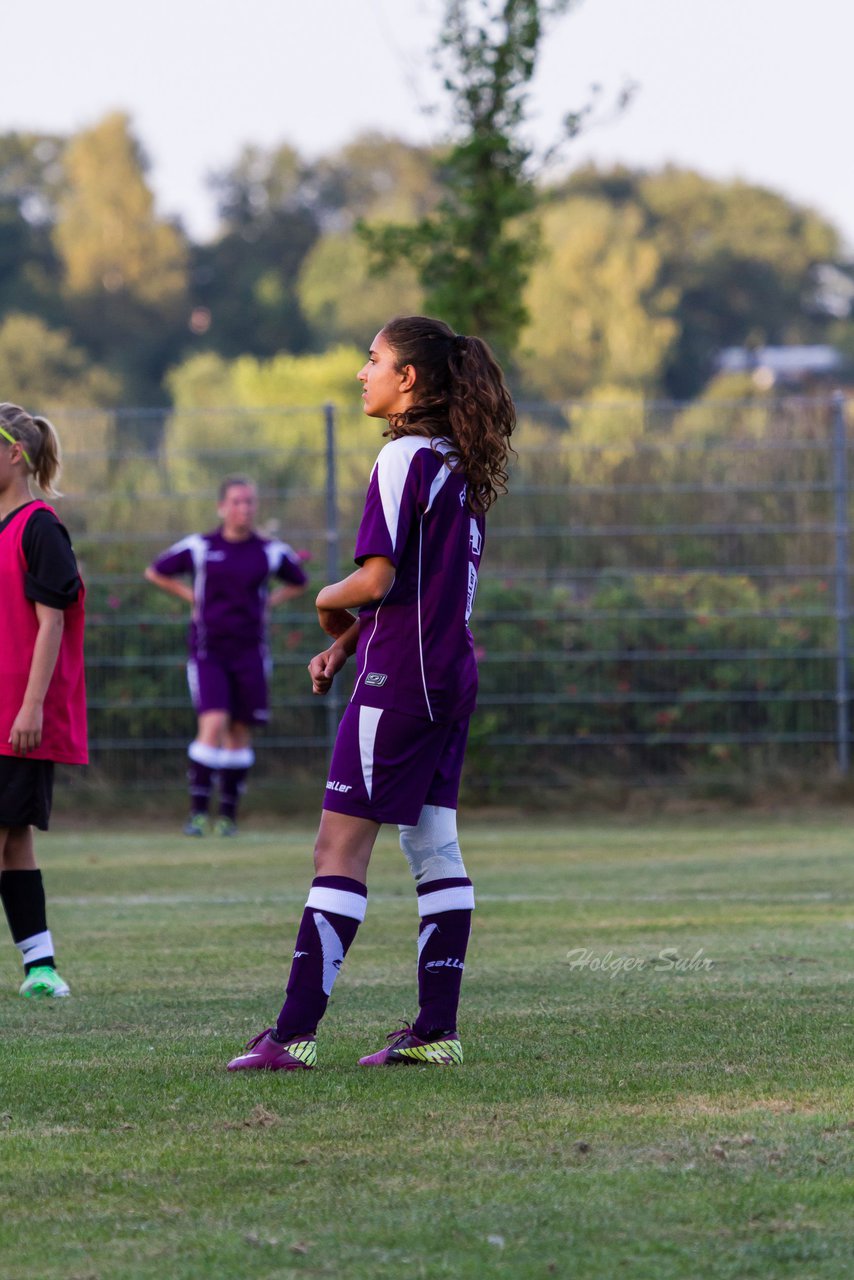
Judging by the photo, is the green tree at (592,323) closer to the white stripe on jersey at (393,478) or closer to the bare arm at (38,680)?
the bare arm at (38,680)

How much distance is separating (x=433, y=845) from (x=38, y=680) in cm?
158

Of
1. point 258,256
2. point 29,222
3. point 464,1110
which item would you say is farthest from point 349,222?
point 464,1110

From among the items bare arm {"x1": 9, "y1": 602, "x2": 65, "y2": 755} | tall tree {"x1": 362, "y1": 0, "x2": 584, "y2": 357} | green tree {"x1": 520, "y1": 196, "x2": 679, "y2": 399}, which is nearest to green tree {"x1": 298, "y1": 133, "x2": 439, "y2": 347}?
green tree {"x1": 520, "y1": 196, "x2": 679, "y2": 399}

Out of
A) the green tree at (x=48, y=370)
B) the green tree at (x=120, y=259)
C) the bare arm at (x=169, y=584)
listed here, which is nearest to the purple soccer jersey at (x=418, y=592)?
the bare arm at (x=169, y=584)

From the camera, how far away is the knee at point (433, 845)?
4.58m

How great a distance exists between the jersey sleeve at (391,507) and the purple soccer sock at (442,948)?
32.8 inches

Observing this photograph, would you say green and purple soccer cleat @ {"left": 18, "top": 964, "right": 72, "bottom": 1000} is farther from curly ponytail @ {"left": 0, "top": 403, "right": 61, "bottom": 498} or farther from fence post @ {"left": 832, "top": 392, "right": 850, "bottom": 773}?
fence post @ {"left": 832, "top": 392, "right": 850, "bottom": 773}

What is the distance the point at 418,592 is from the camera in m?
4.41

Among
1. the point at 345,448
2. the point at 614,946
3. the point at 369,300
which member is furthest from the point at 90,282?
the point at 614,946

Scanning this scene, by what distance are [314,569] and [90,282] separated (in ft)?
299

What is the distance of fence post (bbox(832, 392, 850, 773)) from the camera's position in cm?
1327

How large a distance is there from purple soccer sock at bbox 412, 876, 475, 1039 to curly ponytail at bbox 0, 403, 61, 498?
6.74ft

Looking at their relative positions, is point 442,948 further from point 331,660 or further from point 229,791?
point 229,791

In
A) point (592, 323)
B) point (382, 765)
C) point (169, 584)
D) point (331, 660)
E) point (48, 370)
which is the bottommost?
point (382, 765)
